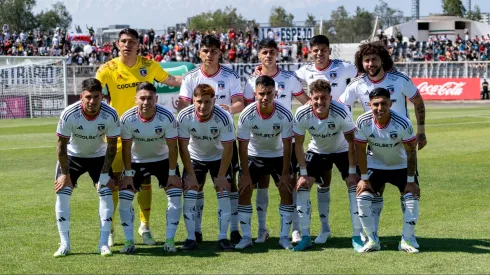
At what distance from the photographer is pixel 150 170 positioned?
9.50 m

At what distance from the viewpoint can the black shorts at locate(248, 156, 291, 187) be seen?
965 centimetres

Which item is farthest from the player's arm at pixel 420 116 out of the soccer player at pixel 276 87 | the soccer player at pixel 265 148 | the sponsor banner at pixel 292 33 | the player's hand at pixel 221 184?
the sponsor banner at pixel 292 33

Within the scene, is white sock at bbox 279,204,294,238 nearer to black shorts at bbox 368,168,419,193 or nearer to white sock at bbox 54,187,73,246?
black shorts at bbox 368,168,419,193

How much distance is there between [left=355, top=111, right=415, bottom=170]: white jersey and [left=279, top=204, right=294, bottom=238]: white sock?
115cm

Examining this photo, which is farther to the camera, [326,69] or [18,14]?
[18,14]

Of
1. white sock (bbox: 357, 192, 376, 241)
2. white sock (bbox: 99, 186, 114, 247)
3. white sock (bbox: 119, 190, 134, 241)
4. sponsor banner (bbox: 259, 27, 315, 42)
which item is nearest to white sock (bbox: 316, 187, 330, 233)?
white sock (bbox: 357, 192, 376, 241)

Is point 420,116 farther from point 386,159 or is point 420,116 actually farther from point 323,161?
point 323,161

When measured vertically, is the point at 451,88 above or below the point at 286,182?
above

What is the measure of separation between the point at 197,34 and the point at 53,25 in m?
76.0

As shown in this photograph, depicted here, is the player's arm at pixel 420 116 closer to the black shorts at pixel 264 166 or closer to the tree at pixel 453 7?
the black shorts at pixel 264 166

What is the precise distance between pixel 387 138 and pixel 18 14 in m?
121

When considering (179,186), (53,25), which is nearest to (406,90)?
(179,186)

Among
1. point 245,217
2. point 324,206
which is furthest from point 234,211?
point 324,206

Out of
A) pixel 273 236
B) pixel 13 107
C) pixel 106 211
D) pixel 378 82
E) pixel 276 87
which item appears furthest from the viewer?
pixel 13 107
